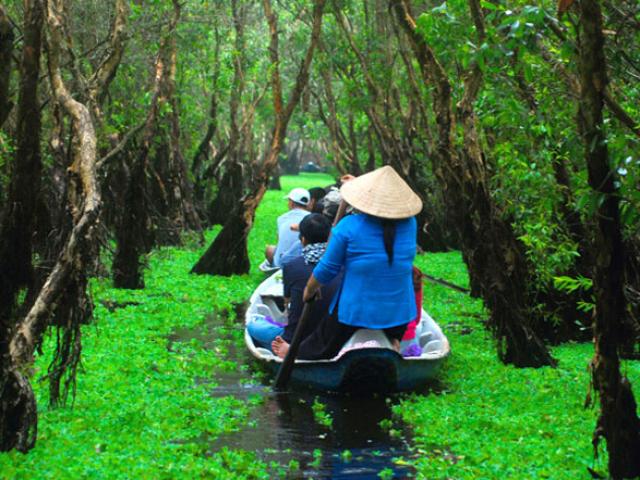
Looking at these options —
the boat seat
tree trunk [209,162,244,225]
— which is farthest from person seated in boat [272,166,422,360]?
tree trunk [209,162,244,225]

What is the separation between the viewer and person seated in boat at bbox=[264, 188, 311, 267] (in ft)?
49.0

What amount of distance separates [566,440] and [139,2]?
1299cm

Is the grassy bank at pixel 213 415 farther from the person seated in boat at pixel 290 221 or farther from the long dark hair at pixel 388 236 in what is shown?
the person seated in boat at pixel 290 221

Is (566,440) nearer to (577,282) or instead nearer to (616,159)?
(577,282)

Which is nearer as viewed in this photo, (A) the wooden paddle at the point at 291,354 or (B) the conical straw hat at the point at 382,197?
(B) the conical straw hat at the point at 382,197

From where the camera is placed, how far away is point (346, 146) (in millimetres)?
33969

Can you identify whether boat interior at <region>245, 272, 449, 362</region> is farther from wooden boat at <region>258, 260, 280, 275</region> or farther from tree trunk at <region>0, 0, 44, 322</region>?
wooden boat at <region>258, 260, 280, 275</region>

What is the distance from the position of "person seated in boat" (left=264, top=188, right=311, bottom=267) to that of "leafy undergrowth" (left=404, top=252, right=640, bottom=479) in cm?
400

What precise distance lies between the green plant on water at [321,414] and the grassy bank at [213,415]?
1.86ft

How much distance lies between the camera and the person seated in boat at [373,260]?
29.1 feet

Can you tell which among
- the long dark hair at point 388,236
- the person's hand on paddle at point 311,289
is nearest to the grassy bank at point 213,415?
the person's hand on paddle at point 311,289

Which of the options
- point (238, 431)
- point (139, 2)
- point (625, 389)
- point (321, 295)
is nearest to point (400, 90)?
point (139, 2)

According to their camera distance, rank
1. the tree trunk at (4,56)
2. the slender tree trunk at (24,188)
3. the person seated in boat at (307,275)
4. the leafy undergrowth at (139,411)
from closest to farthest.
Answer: the tree trunk at (4,56) → the leafy undergrowth at (139,411) → the slender tree trunk at (24,188) → the person seated in boat at (307,275)

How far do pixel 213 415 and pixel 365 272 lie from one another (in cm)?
188
